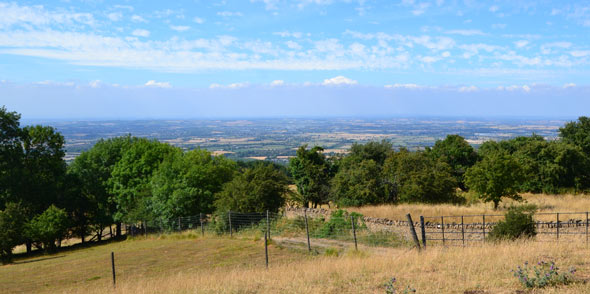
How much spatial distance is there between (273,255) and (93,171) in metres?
32.6

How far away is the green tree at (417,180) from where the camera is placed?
105 feet

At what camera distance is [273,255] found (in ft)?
54.0

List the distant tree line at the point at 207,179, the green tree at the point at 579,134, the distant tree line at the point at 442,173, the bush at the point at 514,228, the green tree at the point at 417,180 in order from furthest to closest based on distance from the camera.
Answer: the green tree at the point at 579,134, the green tree at the point at 417,180, the distant tree line at the point at 442,173, the distant tree line at the point at 207,179, the bush at the point at 514,228

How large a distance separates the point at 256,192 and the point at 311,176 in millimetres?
16796

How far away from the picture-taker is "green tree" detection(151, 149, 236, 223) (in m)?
30.4

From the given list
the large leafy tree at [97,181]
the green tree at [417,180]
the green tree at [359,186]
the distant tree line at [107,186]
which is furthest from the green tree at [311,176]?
the large leafy tree at [97,181]

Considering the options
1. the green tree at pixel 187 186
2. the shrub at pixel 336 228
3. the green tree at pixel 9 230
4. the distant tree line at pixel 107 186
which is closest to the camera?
the shrub at pixel 336 228

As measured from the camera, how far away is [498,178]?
26.8m

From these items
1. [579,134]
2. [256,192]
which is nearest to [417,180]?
[256,192]

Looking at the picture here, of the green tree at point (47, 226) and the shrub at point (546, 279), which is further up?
the shrub at point (546, 279)

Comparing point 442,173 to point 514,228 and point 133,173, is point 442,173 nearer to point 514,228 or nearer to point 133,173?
point 514,228

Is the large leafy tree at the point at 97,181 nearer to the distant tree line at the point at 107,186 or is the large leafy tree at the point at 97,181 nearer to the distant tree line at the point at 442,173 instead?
the distant tree line at the point at 107,186

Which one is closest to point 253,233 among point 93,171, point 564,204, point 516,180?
point 516,180

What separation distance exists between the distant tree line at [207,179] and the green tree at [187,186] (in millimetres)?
85
